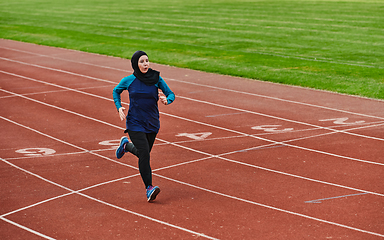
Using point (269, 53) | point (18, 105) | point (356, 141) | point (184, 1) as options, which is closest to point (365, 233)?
point (356, 141)

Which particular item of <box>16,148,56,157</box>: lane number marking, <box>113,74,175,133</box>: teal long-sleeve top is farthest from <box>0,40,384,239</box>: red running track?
<box>113,74,175,133</box>: teal long-sleeve top

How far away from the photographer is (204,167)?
9211 millimetres

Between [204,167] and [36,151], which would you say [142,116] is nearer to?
[204,167]

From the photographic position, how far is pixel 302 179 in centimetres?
855

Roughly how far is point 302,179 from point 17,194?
4.34 meters

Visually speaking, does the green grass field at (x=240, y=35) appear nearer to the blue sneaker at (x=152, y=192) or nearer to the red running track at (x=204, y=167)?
the red running track at (x=204, y=167)

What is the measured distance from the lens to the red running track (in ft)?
22.4

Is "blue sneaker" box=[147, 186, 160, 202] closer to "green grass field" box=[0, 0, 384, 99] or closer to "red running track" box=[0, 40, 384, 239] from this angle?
"red running track" box=[0, 40, 384, 239]

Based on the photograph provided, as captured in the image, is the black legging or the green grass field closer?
the black legging

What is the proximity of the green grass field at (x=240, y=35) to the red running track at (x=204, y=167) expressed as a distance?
8.79ft

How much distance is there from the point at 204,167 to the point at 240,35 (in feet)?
59.6

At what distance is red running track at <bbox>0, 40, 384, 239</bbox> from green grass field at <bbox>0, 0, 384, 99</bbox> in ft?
8.79

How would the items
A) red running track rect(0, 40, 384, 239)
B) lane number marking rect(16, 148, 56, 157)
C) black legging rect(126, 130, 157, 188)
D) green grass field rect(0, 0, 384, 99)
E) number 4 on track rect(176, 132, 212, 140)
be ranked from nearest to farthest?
1. red running track rect(0, 40, 384, 239)
2. black legging rect(126, 130, 157, 188)
3. lane number marking rect(16, 148, 56, 157)
4. number 4 on track rect(176, 132, 212, 140)
5. green grass field rect(0, 0, 384, 99)

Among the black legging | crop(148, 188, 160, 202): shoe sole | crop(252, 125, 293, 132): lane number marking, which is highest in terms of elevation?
the black legging
